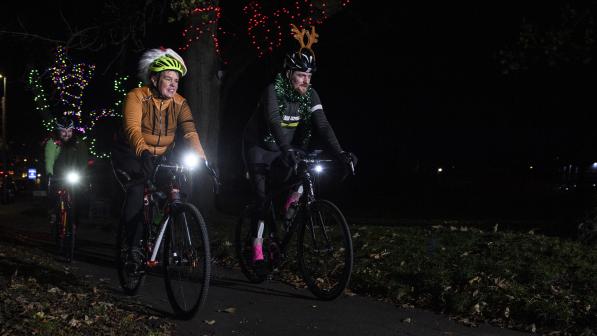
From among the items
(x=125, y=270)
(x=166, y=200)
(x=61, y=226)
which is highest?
(x=166, y=200)

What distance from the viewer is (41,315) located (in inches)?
188

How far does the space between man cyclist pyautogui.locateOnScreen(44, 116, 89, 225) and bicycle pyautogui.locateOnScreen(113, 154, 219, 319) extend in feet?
13.8

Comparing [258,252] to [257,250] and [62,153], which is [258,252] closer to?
[257,250]

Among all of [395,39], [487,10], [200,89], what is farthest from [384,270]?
[395,39]

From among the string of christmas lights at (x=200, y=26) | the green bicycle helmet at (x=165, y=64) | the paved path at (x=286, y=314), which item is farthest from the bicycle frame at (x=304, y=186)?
the string of christmas lights at (x=200, y=26)

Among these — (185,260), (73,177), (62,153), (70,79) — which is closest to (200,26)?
(62,153)

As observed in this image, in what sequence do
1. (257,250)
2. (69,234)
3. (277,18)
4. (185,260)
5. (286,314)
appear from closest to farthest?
1. (185,260)
2. (286,314)
3. (257,250)
4. (69,234)
5. (277,18)

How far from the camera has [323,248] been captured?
5992mm

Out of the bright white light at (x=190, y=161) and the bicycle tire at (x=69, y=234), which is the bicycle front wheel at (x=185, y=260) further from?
the bicycle tire at (x=69, y=234)

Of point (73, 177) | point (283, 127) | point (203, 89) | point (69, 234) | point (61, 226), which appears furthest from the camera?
point (203, 89)

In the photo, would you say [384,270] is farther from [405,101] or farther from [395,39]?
[405,101]

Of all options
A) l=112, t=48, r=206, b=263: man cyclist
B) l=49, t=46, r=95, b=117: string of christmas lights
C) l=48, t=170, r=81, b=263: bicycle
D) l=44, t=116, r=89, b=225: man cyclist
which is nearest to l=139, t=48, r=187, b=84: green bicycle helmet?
l=112, t=48, r=206, b=263: man cyclist

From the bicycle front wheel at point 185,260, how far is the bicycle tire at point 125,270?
0.70 meters

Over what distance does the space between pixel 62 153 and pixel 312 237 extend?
5424 millimetres
